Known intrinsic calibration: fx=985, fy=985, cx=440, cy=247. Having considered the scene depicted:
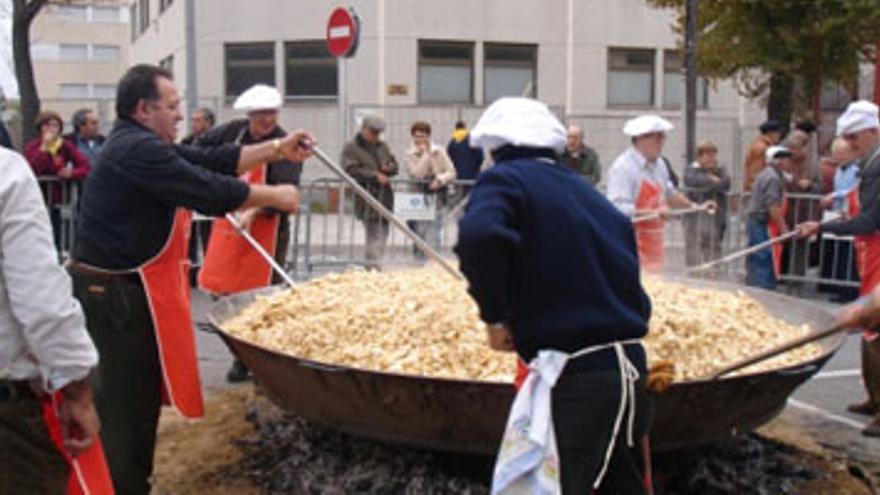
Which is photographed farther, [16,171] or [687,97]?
[687,97]

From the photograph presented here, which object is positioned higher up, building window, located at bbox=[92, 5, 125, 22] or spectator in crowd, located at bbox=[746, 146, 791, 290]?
building window, located at bbox=[92, 5, 125, 22]

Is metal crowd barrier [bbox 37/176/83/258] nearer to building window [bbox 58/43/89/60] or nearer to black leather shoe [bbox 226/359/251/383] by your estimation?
black leather shoe [bbox 226/359/251/383]

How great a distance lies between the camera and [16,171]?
2471 mm

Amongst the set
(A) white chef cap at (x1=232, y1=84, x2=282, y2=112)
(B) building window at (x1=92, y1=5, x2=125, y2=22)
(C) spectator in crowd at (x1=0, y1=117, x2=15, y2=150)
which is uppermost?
(B) building window at (x1=92, y1=5, x2=125, y2=22)

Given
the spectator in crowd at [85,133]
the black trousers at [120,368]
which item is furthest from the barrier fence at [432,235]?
the black trousers at [120,368]

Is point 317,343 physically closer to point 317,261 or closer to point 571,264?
point 571,264

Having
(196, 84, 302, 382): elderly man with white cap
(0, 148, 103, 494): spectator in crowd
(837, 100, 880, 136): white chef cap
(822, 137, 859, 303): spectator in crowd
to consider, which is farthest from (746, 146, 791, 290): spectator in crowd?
(0, 148, 103, 494): spectator in crowd

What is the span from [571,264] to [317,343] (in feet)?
5.46

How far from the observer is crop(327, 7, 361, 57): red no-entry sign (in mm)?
10516

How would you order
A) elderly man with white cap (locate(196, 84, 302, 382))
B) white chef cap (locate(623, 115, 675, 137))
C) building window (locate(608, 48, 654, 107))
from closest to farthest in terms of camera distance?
elderly man with white cap (locate(196, 84, 302, 382)) < white chef cap (locate(623, 115, 675, 137)) < building window (locate(608, 48, 654, 107))

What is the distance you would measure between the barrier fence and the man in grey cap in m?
0.03

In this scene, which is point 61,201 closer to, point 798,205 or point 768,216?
point 768,216

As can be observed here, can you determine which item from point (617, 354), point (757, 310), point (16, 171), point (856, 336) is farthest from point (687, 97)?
point (16, 171)

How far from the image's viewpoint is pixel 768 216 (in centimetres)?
939
